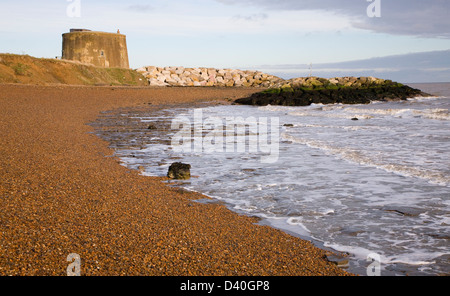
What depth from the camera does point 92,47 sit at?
1821 inches

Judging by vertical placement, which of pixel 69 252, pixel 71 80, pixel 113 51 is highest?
pixel 113 51

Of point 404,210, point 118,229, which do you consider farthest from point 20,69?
point 404,210

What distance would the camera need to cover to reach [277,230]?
497cm

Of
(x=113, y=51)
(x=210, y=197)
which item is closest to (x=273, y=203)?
(x=210, y=197)

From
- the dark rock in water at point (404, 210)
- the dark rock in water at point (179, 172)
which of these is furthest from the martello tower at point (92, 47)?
the dark rock in water at point (404, 210)

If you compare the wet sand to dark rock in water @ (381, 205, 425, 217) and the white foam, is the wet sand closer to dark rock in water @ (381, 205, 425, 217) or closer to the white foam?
dark rock in water @ (381, 205, 425, 217)

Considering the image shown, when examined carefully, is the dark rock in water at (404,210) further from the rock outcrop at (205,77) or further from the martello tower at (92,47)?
the rock outcrop at (205,77)

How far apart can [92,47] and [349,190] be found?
44579mm

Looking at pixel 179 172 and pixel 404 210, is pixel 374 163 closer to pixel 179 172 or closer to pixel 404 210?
pixel 404 210

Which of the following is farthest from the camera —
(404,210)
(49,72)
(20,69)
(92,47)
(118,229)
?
(92,47)

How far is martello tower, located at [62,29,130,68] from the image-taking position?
151ft

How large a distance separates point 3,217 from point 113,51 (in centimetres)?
4643
